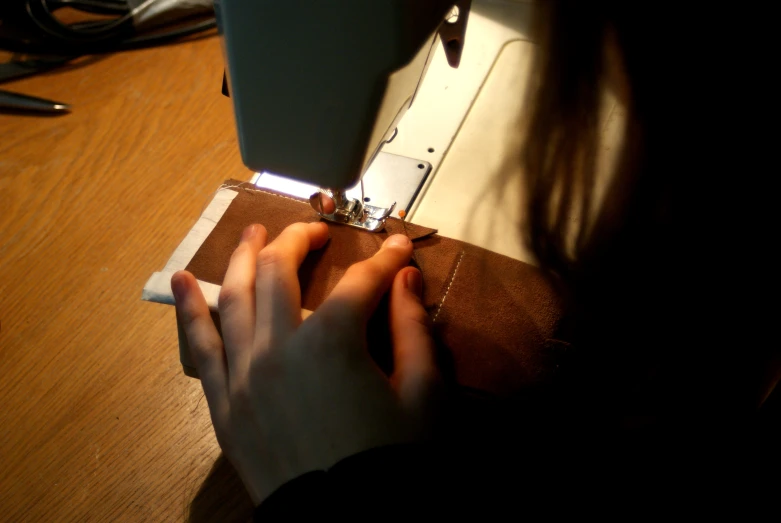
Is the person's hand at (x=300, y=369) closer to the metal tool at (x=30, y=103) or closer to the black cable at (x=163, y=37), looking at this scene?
the metal tool at (x=30, y=103)

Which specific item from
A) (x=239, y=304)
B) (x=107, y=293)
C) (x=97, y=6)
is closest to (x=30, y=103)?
(x=97, y=6)

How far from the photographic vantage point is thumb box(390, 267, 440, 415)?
0.49 metres

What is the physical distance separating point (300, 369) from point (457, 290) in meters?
0.18

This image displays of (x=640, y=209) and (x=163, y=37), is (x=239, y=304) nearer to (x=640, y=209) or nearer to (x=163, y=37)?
(x=640, y=209)

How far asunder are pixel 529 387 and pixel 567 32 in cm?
30

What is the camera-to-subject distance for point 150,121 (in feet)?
3.37

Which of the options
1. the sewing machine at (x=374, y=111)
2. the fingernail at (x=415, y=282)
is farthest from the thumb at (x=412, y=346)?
the sewing machine at (x=374, y=111)

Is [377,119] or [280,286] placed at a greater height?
[377,119]

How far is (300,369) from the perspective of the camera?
0.49 metres

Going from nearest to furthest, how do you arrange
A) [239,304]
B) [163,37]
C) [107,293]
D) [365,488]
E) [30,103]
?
[365,488] < [239,304] < [107,293] < [30,103] < [163,37]

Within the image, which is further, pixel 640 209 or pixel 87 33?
pixel 87 33

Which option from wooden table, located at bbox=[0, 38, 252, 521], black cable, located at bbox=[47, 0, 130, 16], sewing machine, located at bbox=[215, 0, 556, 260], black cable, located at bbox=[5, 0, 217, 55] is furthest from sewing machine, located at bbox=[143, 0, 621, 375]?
black cable, located at bbox=[47, 0, 130, 16]

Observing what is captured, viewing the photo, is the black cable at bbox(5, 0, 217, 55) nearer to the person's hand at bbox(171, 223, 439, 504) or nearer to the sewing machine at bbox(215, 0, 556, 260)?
the sewing machine at bbox(215, 0, 556, 260)

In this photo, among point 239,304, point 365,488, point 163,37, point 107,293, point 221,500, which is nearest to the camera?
point 365,488
